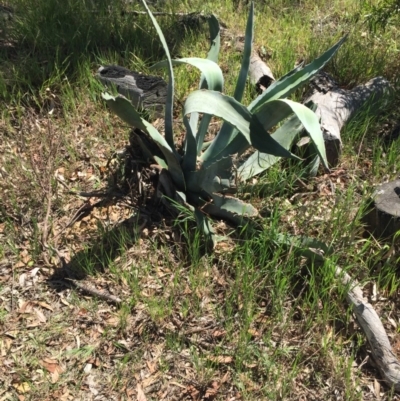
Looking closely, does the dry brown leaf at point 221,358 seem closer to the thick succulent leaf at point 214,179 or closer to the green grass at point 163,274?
the green grass at point 163,274

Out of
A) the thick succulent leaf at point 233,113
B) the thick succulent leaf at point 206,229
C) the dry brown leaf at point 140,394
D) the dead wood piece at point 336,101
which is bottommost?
the dry brown leaf at point 140,394

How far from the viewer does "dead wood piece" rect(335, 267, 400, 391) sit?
77.9 inches

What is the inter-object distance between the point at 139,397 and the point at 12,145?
176 centimetres

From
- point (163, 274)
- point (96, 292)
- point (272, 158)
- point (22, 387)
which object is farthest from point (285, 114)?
point (22, 387)

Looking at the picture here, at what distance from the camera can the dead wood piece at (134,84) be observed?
2938 mm

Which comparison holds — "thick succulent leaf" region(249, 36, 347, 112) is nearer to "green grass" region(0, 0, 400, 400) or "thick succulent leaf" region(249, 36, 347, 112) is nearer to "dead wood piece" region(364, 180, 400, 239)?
"green grass" region(0, 0, 400, 400)

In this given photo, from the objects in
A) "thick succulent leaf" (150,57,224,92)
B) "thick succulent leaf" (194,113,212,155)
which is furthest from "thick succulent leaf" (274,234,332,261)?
"thick succulent leaf" (150,57,224,92)

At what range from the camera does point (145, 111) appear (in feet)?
9.99

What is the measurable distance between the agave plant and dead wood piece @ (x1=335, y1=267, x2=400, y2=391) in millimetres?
582

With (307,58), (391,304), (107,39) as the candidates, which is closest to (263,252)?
(391,304)

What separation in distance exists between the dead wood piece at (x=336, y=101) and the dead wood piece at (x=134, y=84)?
0.98 metres

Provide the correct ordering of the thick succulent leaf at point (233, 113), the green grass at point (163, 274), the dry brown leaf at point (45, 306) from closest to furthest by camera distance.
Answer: the thick succulent leaf at point (233, 113), the green grass at point (163, 274), the dry brown leaf at point (45, 306)

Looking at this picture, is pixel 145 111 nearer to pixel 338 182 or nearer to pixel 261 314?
pixel 338 182

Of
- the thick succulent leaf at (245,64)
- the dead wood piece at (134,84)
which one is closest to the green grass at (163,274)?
the dead wood piece at (134,84)
